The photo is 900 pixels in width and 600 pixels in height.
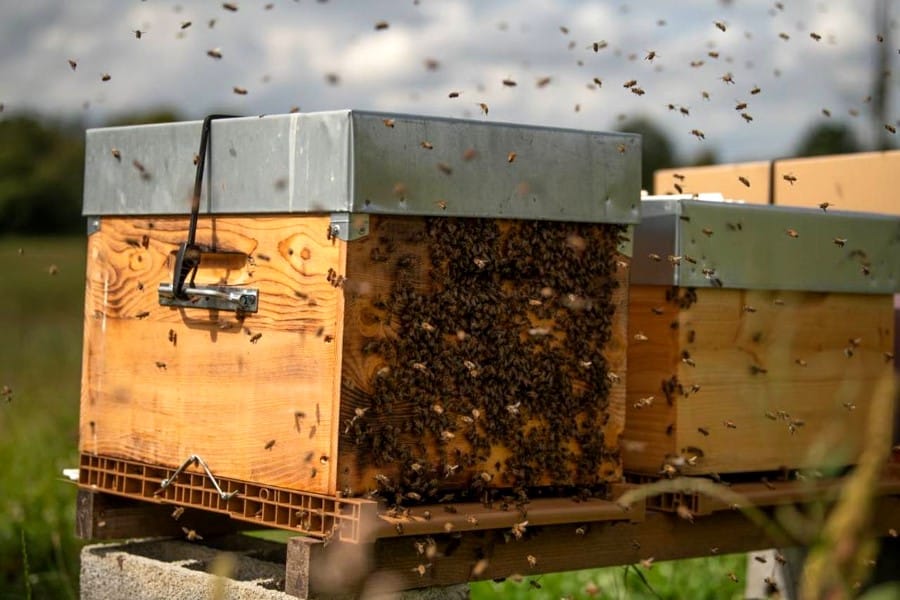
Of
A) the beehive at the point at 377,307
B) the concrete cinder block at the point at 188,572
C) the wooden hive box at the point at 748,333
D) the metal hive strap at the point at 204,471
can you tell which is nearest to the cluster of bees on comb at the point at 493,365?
the beehive at the point at 377,307

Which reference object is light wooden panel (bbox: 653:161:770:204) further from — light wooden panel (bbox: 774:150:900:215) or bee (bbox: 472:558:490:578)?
bee (bbox: 472:558:490:578)

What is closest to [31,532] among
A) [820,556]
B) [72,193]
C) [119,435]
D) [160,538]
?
[160,538]

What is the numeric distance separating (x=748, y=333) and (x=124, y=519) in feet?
7.87

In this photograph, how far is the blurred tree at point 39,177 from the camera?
17.6 meters

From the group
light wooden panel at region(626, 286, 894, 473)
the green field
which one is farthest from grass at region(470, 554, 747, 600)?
light wooden panel at region(626, 286, 894, 473)

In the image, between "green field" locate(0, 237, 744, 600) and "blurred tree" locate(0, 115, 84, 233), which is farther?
"blurred tree" locate(0, 115, 84, 233)

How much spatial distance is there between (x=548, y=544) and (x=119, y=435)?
1538 millimetres

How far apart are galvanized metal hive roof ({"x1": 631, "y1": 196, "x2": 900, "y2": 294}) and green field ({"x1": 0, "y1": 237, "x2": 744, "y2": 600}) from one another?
3.49 ft

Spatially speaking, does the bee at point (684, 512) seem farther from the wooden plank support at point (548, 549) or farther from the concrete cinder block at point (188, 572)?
the concrete cinder block at point (188, 572)

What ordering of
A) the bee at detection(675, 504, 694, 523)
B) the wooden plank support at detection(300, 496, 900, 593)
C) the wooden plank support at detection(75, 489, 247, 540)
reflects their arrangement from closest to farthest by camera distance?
1. the wooden plank support at detection(300, 496, 900, 593)
2. the bee at detection(675, 504, 694, 523)
3. the wooden plank support at detection(75, 489, 247, 540)

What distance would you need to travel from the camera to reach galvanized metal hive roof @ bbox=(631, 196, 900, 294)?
4074 mm

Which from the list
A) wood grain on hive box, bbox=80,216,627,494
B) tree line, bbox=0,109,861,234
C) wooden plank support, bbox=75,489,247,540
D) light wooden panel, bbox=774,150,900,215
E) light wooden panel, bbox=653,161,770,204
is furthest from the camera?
tree line, bbox=0,109,861,234

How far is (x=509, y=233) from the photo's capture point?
3.63 metres

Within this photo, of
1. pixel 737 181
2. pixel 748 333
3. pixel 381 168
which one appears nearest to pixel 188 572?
pixel 381 168
